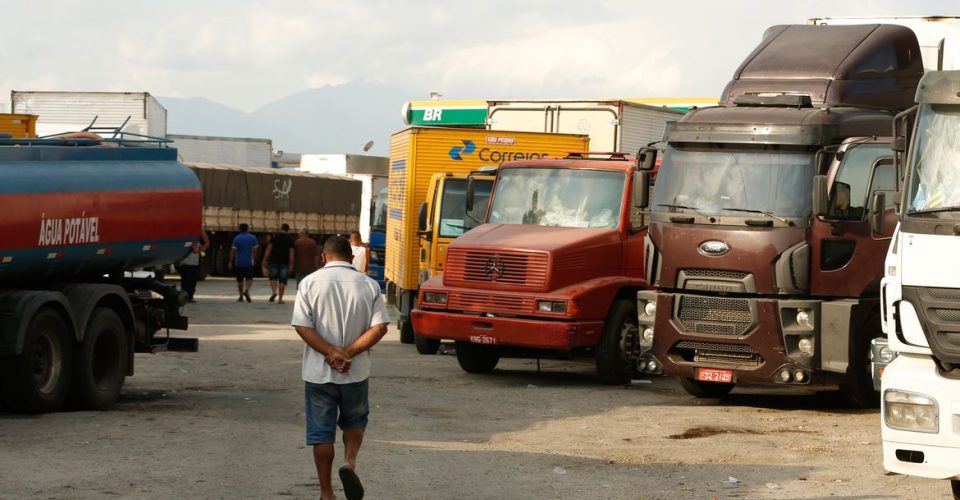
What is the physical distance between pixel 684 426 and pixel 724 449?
1.58 meters

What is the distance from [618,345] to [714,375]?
2.68m

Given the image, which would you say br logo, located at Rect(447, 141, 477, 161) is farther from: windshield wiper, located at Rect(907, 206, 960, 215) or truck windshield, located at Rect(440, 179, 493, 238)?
windshield wiper, located at Rect(907, 206, 960, 215)

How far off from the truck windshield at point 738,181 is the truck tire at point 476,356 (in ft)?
14.1

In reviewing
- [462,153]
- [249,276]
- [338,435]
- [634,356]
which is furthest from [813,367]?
[249,276]

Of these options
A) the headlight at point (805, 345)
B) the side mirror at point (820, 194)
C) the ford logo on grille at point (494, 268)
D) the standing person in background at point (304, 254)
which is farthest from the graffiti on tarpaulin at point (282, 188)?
the side mirror at point (820, 194)

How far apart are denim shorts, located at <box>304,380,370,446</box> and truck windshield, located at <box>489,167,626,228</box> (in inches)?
352

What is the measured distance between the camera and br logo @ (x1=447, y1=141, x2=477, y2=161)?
74.4 feet

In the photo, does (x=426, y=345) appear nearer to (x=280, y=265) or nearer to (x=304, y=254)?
(x=304, y=254)

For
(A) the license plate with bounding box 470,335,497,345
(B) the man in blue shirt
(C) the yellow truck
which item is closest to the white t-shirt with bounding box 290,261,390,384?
(A) the license plate with bounding box 470,335,497,345

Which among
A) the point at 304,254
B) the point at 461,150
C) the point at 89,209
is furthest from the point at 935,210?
the point at 304,254

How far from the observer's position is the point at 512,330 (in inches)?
698

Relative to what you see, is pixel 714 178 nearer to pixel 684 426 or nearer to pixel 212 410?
pixel 684 426

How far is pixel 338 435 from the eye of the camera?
43.3 feet

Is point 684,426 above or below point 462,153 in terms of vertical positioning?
below
